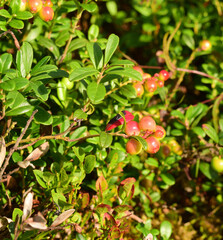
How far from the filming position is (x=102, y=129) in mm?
1711

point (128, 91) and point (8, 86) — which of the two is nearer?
point (8, 86)

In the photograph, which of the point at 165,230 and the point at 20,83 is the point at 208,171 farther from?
the point at 20,83

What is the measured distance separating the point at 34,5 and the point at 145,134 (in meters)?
0.80

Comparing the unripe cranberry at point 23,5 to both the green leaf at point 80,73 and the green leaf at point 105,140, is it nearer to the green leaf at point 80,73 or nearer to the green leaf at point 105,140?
the green leaf at point 80,73

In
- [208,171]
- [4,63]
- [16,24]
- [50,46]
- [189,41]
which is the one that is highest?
[16,24]

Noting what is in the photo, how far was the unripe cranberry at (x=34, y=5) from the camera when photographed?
1464mm

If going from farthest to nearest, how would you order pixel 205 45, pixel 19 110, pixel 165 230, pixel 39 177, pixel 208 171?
1. pixel 205 45
2. pixel 208 171
3. pixel 165 230
4. pixel 39 177
5. pixel 19 110

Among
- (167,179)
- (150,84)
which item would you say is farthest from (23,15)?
(167,179)

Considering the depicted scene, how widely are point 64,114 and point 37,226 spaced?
696 mm

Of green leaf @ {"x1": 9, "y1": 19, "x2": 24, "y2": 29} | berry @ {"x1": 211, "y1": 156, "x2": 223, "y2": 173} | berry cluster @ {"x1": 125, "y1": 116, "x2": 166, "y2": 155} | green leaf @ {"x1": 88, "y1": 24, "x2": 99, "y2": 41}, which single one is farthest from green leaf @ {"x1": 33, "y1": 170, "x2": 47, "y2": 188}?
berry @ {"x1": 211, "y1": 156, "x2": 223, "y2": 173}

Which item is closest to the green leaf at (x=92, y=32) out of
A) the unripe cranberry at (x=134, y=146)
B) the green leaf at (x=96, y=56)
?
the green leaf at (x=96, y=56)

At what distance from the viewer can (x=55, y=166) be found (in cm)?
143

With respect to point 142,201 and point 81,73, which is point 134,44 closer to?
point 142,201

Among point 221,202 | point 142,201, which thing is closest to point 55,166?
point 142,201
